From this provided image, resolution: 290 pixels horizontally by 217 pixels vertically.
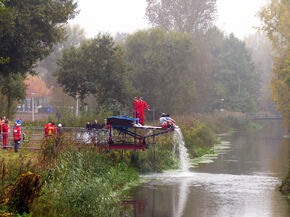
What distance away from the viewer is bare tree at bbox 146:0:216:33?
73188mm

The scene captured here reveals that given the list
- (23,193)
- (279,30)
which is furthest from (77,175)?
(279,30)

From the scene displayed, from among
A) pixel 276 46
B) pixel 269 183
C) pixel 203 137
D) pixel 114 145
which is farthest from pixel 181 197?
pixel 276 46

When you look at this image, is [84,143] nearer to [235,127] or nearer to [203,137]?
[203,137]

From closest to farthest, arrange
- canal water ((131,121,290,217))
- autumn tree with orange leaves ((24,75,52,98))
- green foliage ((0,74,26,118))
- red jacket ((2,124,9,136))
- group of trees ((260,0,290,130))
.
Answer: canal water ((131,121,290,217))
red jacket ((2,124,9,136))
green foliage ((0,74,26,118))
group of trees ((260,0,290,130))
autumn tree with orange leaves ((24,75,52,98))

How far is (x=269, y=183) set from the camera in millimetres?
25672

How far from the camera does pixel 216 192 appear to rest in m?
22.7

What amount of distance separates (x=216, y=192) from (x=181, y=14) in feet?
178

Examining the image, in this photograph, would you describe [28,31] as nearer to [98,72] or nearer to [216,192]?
[98,72]

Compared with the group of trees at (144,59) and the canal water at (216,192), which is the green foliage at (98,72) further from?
the canal water at (216,192)

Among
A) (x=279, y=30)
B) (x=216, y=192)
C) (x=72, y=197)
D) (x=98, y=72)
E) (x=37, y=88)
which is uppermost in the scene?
(x=279, y=30)

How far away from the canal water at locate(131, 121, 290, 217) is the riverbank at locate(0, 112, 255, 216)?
121cm

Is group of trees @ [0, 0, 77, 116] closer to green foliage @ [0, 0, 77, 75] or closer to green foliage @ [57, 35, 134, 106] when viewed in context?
green foliage @ [0, 0, 77, 75]

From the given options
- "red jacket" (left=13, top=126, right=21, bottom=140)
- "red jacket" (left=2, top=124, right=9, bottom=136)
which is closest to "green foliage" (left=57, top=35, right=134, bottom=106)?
"red jacket" (left=2, top=124, right=9, bottom=136)

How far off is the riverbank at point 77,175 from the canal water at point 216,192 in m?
1.21
